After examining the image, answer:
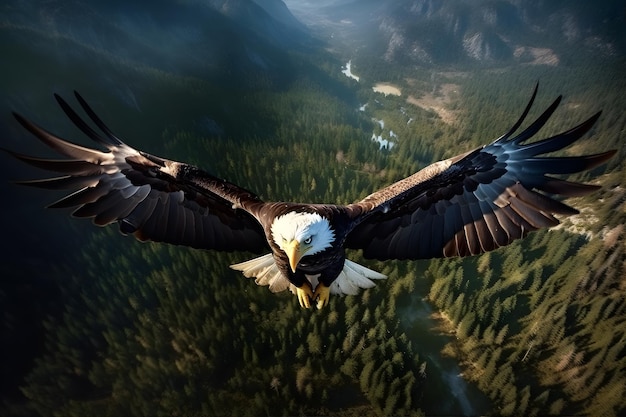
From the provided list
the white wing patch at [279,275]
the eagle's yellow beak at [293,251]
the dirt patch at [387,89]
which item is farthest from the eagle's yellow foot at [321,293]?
the dirt patch at [387,89]

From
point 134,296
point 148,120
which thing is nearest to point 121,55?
point 148,120

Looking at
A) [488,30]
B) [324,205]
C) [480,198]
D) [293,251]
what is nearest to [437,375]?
[480,198]

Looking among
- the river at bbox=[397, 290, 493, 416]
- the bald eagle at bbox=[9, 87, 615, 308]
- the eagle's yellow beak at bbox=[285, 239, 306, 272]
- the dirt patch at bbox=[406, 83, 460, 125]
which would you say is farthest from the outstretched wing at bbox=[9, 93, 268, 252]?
the dirt patch at bbox=[406, 83, 460, 125]

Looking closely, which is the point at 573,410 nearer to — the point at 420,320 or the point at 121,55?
the point at 420,320

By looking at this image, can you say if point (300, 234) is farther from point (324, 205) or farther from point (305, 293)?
point (305, 293)

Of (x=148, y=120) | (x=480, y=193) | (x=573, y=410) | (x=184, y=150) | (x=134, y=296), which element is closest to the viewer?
(x=480, y=193)

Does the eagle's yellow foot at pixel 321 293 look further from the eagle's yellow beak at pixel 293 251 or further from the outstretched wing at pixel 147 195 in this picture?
the eagle's yellow beak at pixel 293 251
